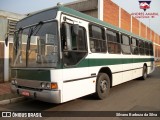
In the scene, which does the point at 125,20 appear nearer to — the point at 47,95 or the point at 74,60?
the point at 74,60

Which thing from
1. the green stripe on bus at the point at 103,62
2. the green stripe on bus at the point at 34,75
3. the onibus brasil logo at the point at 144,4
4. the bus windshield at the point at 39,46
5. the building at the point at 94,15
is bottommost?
the green stripe on bus at the point at 34,75

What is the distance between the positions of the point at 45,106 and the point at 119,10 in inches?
870

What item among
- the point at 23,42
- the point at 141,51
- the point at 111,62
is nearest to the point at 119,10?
the point at 141,51

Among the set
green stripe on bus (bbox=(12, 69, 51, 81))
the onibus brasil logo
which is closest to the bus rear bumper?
green stripe on bus (bbox=(12, 69, 51, 81))

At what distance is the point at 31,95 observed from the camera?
6.07m

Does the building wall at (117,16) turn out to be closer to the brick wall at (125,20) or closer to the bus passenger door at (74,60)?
the brick wall at (125,20)

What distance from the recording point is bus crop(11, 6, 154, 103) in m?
5.68

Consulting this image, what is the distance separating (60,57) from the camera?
5.62 m

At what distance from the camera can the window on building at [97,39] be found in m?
7.25

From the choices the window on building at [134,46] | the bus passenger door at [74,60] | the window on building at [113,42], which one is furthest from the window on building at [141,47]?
the bus passenger door at [74,60]

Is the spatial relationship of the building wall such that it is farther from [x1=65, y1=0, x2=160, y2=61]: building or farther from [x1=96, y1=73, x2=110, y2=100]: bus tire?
[x1=96, y1=73, x2=110, y2=100]: bus tire

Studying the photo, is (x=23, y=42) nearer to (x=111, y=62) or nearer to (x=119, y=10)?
(x=111, y=62)

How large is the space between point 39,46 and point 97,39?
243cm

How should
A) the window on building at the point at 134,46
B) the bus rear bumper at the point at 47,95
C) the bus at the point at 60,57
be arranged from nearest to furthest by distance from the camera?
the bus rear bumper at the point at 47,95
the bus at the point at 60,57
the window on building at the point at 134,46
